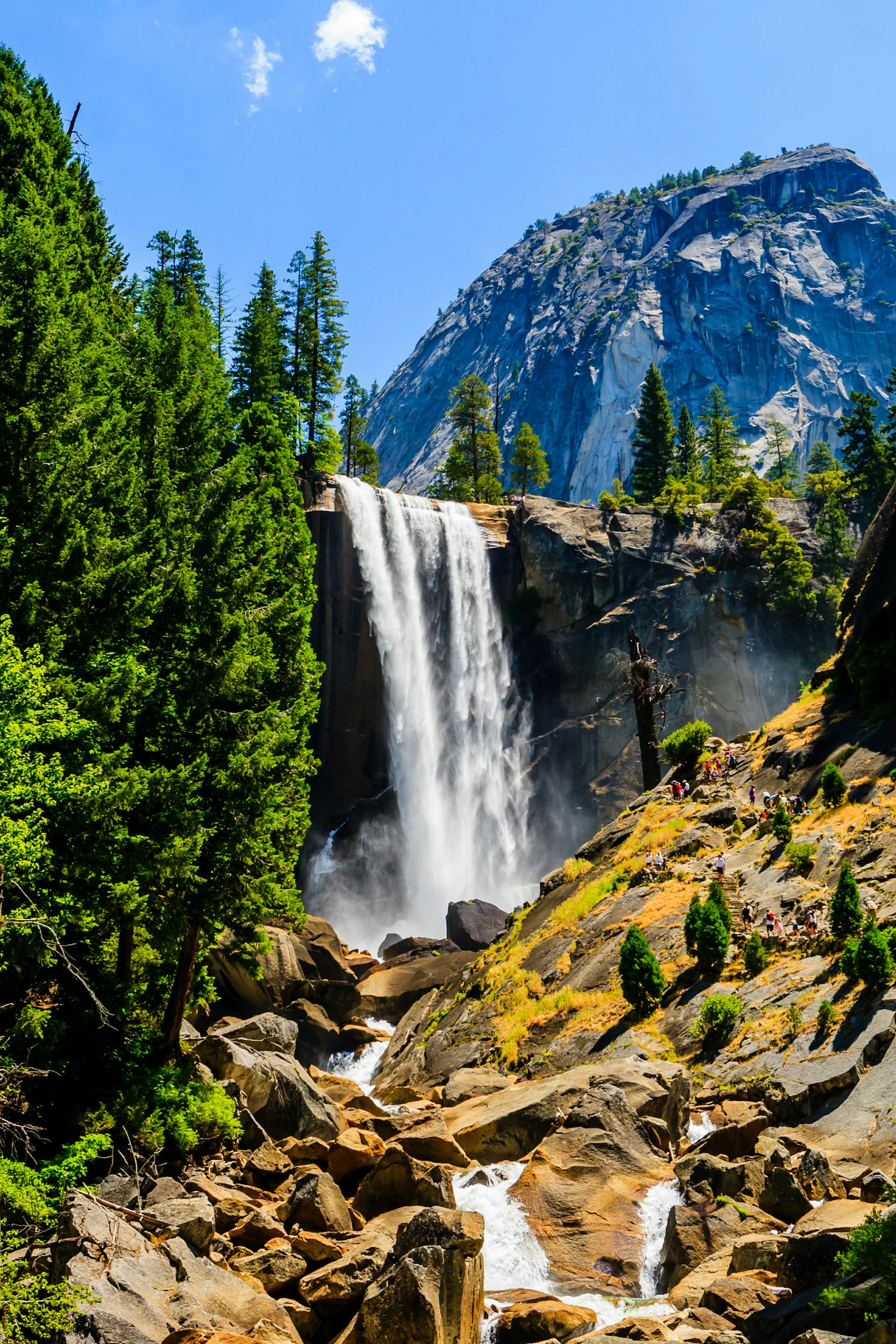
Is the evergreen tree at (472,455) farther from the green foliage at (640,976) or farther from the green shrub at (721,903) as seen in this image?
the green foliage at (640,976)

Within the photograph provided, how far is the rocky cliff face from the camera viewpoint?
150 m

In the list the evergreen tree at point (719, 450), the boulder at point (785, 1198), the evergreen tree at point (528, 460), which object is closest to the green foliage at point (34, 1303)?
the boulder at point (785, 1198)

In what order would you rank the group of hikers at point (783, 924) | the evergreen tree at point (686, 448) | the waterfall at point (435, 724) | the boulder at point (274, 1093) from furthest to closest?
the evergreen tree at point (686, 448) < the waterfall at point (435, 724) < the group of hikers at point (783, 924) < the boulder at point (274, 1093)

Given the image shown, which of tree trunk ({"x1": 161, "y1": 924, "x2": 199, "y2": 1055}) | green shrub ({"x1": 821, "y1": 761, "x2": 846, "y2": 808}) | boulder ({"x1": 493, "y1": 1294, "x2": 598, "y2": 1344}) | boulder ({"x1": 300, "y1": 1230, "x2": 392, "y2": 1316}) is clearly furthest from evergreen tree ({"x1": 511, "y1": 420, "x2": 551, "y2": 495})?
boulder ({"x1": 493, "y1": 1294, "x2": 598, "y2": 1344})

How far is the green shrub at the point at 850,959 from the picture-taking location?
16.5m

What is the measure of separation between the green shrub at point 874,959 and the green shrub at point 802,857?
19.1ft

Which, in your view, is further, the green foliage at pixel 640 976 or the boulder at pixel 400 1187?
the green foliage at pixel 640 976

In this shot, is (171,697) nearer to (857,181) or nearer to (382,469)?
(382,469)

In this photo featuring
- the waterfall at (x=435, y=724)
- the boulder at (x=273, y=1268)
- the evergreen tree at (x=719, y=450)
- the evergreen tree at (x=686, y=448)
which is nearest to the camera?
the boulder at (x=273, y=1268)

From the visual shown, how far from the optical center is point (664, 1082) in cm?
1697

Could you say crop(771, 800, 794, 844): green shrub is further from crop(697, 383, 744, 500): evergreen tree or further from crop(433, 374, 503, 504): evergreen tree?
crop(433, 374, 503, 504): evergreen tree

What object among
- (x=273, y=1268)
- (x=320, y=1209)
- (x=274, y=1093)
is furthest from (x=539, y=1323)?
(x=274, y=1093)

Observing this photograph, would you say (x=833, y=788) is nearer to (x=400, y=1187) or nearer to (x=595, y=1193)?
(x=595, y=1193)

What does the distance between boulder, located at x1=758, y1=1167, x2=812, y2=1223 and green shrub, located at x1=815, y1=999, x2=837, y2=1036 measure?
431cm
